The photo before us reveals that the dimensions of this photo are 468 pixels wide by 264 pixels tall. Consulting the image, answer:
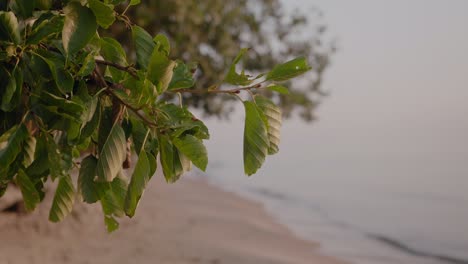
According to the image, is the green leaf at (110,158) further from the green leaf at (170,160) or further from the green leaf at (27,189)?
the green leaf at (27,189)

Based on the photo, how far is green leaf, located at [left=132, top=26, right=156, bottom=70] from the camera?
1802 mm

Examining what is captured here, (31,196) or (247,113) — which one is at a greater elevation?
(247,113)

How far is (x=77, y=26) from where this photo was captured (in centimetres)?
168

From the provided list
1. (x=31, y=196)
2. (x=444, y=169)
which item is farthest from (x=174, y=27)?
(x=444, y=169)

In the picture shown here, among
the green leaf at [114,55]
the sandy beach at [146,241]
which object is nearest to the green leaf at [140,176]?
the green leaf at [114,55]

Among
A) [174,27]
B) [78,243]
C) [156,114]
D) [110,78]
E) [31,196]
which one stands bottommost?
[31,196]

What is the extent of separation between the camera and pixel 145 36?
1.83 meters

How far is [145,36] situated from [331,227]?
1185 cm

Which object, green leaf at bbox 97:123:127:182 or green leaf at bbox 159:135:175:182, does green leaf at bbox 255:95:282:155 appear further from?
green leaf at bbox 97:123:127:182

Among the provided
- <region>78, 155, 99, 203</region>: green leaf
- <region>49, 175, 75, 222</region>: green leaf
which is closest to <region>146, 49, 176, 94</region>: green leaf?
<region>78, 155, 99, 203</region>: green leaf

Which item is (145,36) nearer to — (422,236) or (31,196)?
(31,196)

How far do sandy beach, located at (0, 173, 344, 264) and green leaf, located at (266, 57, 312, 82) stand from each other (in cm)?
402

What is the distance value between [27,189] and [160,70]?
804mm

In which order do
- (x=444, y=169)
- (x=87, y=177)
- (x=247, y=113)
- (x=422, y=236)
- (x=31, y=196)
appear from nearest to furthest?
(x=247, y=113), (x=87, y=177), (x=31, y=196), (x=422, y=236), (x=444, y=169)
